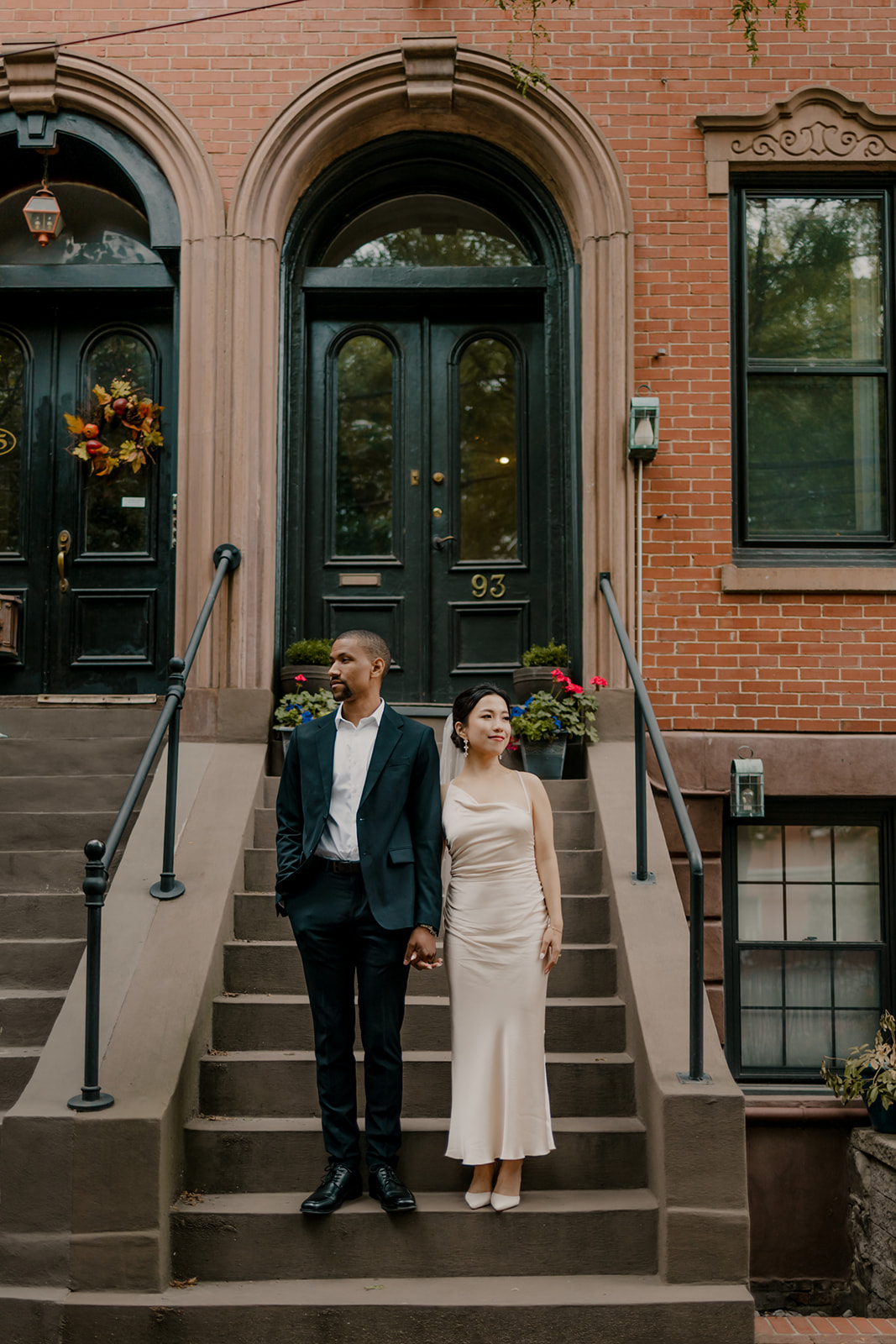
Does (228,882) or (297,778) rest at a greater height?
(297,778)

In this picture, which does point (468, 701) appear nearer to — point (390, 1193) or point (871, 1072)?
point (390, 1193)

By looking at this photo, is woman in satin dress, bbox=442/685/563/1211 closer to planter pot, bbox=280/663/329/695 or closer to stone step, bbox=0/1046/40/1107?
stone step, bbox=0/1046/40/1107

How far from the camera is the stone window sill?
23.4 ft

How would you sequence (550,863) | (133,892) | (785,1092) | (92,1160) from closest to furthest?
(92,1160), (550,863), (133,892), (785,1092)

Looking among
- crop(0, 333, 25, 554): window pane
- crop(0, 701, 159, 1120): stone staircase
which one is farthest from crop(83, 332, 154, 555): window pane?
crop(0, 701, 159, 1120): stone staircase

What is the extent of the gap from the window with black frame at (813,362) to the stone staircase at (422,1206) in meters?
3.50

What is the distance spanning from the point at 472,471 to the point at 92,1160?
4.95 m

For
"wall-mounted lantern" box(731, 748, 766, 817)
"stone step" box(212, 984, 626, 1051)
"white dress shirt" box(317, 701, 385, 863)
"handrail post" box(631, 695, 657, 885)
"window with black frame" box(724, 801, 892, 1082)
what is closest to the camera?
"white dress shirt" box(317, 701, 385, 863)

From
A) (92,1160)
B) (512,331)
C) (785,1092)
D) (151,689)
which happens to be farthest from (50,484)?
(785,1092)

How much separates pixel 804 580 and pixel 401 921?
3940 mm

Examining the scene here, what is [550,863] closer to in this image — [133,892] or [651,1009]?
[651,1009]

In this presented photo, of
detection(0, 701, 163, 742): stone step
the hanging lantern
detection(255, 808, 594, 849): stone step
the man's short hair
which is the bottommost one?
detection(255, 808, 594, 849): stone step

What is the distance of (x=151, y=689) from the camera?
780cm

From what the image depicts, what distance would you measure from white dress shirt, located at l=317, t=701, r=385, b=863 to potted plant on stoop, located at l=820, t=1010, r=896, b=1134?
328cm
